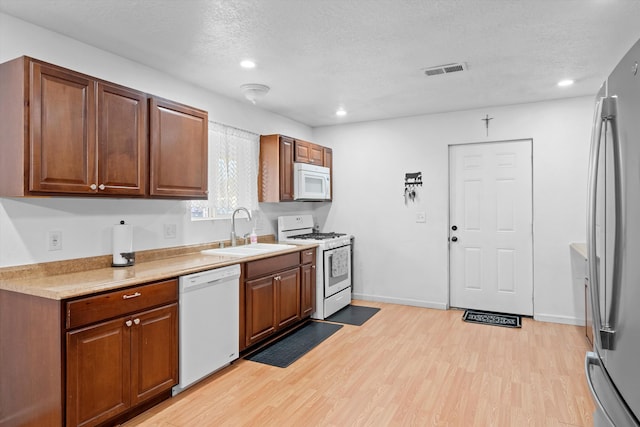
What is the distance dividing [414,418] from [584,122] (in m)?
3.59

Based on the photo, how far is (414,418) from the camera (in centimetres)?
243

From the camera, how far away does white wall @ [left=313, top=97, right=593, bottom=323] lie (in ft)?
14.0

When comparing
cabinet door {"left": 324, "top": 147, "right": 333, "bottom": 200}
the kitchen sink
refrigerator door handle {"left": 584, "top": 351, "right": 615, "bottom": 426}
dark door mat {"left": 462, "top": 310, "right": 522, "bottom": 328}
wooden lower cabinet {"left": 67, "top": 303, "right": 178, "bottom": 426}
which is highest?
cabinet door {"left": 324, "top": 147, "right": 333, "bottom": 200}

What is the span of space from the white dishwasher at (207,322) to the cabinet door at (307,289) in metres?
1.09

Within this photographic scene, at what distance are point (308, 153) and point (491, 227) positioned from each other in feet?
7.79

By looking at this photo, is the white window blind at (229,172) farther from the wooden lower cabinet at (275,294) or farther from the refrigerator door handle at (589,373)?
the refrigerator door handle at (589,373)

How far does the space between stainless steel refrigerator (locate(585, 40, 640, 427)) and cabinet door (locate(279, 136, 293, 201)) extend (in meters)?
3.46

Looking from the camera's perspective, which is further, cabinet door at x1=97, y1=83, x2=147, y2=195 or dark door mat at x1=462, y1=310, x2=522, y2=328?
dark door mat at x1=462, y1=310, x2=522, y2=328

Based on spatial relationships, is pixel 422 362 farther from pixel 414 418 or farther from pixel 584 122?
pixel 584 122

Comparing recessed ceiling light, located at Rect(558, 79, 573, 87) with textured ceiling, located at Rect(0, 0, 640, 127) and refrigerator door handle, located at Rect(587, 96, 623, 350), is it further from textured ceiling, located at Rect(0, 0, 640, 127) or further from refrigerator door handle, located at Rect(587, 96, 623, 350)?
refrigerator door handle, located at Rect(587, 96, 623, 350)

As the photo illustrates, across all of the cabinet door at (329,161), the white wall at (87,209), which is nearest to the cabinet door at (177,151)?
the white wall at (87,209)

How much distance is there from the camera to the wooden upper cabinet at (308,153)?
4.72m

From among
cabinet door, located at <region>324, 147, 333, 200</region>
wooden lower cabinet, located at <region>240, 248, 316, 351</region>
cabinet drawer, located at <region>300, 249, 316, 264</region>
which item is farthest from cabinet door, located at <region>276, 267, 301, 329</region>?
cabinet door, located at <region>324, 147, 333, 200</region>

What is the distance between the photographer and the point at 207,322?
287cm
